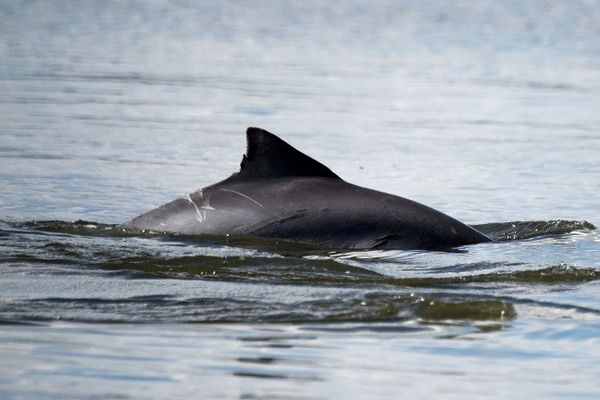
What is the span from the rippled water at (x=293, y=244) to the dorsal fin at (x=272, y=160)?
0.59 meters

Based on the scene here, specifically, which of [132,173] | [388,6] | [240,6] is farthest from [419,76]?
[388,6]

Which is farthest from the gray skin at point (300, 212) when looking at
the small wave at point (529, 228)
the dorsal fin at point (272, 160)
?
the small wave at point (529, 228)

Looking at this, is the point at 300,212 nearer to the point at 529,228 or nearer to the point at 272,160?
the point at 272,160

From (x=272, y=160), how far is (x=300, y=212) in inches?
16.1

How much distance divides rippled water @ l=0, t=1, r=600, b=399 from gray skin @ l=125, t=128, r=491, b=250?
0.21 meters

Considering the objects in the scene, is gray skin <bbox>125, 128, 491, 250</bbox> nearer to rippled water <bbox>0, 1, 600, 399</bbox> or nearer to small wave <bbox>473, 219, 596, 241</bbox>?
rippled water <bbox>0, 1, 600, 399</bbox>

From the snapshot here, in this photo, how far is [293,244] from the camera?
31.8 feet

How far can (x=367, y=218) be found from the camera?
9938 mm

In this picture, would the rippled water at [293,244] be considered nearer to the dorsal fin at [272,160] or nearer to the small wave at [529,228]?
the small wave at [529,228]

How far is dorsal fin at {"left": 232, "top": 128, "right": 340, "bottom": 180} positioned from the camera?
983 cm

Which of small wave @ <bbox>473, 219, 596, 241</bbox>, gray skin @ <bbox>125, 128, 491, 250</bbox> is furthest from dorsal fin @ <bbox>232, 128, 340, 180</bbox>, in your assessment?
small wave @ <bbox>473, 219, 596, 241</bbox>

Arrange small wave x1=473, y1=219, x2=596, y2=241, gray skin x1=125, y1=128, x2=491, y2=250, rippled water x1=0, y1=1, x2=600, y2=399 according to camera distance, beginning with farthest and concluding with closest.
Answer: small wave x1=473, y1=219, x2=596, y2=241 → gray skin x1=125, y1=128, x2=491, y2=250 → rippled water x1=0, y1=1, x2=600, y2=399

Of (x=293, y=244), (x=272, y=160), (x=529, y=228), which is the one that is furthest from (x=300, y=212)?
(x=529, y=228)

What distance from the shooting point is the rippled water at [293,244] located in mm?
6566
